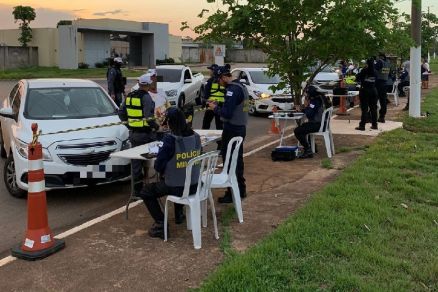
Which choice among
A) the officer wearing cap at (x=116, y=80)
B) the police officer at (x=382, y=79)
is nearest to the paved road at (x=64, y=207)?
the officer wearing cap at (x=116, y=80)

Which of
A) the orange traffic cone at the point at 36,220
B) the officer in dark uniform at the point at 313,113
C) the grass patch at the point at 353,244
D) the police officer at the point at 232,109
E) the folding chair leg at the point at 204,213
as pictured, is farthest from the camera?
the officer in dark uniform at the point at 313,113

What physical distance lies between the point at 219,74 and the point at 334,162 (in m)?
3.44

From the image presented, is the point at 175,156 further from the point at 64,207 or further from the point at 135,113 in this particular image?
the point at 64,207

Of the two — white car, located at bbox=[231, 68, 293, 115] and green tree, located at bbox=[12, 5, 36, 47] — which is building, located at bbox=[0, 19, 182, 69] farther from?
white car, located at bbox=[231, 68, 293, 115]

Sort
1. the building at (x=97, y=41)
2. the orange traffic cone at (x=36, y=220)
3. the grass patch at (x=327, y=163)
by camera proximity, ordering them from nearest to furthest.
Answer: the orange traffic cone at (x=36, y=220) < the grass patch at (x=327, y=163) < the building at (x=97, y=41)

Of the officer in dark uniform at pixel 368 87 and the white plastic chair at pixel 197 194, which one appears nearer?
the white plastic chair at pixel 197 194

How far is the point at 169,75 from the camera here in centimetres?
1841

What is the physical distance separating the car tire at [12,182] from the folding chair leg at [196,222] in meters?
3.24

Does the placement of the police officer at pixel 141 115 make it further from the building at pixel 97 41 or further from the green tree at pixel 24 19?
the green tree at pixel 24 19

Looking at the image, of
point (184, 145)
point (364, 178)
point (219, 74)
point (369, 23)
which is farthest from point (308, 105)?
point (184, 145)

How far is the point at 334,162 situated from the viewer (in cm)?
923

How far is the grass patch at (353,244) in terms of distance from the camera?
423cm

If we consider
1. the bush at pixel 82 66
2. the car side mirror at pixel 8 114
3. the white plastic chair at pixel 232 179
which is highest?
the bush at pixel 82 66

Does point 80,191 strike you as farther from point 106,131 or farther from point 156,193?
point 156,193
